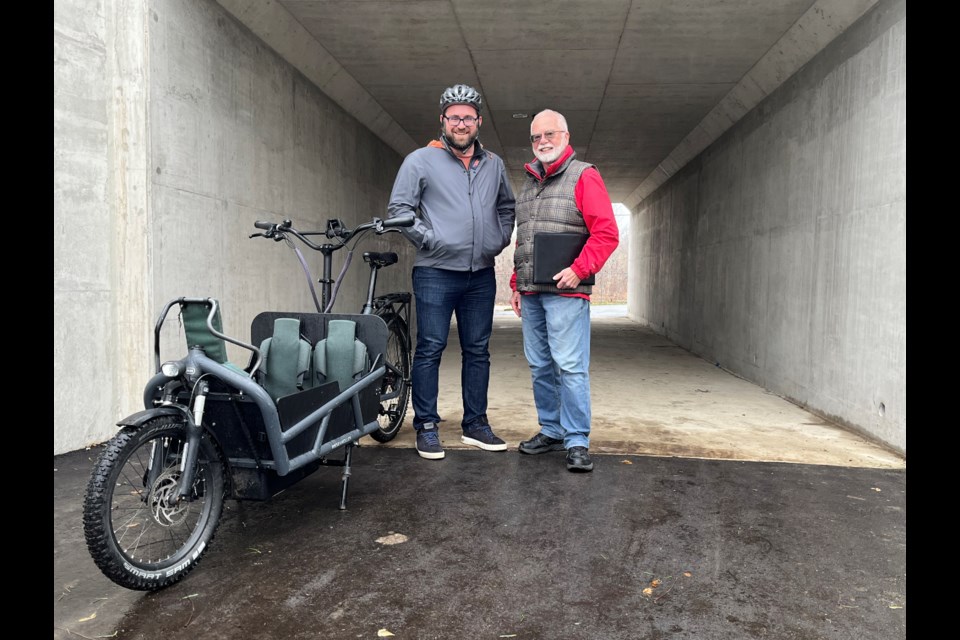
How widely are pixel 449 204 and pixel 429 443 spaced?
1.30m

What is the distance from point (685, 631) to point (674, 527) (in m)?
0.83

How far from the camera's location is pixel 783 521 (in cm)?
275

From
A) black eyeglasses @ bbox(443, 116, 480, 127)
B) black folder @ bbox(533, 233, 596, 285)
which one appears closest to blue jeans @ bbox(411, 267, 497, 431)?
black folder @ bbox(533, 233, 596, 285)

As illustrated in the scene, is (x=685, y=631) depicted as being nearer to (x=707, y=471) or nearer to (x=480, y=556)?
(x=480, y=556)

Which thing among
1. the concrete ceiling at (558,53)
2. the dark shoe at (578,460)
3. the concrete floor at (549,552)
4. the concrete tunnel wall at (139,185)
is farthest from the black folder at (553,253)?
the concrete ceiling at (558,53)

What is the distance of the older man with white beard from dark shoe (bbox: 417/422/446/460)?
69cm

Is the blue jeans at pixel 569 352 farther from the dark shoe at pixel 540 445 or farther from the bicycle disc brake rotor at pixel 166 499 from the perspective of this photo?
the bicycle disc brake rotor at pixel 166 499

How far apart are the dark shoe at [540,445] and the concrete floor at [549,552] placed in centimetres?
7

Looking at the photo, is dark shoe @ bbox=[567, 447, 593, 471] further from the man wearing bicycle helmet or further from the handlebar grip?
the handlebar grip

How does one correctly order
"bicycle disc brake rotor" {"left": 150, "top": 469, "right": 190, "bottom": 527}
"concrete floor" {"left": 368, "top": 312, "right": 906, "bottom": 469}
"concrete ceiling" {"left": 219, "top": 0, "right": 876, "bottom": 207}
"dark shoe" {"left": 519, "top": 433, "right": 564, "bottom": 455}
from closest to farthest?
"bicycle disc brake rotor" {"left": 150, "top": 469, "right": 190, "bottom": 527}
"dark shoe" {"left": 519, "top": 433, "right": 564, "bottom": 455}
"concrete floor" {"left": 368, "top": 312, "right": 906, "bottom": 469}
"concrete ceiling" {"left": 219, "top": 0, "right": 876, "bottom": 207}

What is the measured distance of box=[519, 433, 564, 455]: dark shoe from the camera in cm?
374

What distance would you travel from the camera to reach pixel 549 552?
2406 millimetres

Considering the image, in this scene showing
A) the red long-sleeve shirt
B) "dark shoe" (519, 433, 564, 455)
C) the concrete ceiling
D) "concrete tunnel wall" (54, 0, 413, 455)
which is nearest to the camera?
the red long-sleeve shirt
